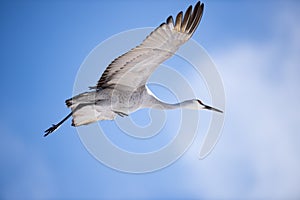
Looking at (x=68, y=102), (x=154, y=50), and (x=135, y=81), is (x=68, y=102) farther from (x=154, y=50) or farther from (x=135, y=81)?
(x=154, y=50)

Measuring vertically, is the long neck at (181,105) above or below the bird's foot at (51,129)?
above

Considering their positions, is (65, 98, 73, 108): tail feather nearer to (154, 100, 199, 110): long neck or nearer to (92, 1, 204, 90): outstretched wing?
(92, 1, 204, 90): outstretched wing

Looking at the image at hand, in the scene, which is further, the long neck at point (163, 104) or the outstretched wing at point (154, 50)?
the long neck at point (163, 104)

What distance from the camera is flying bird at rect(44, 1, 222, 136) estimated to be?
873 cm

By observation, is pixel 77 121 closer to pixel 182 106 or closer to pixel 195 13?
pixel 182 106

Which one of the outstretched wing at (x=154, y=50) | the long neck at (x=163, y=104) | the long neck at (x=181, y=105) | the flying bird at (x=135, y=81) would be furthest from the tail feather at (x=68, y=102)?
the long neck at (x=181, y=105)

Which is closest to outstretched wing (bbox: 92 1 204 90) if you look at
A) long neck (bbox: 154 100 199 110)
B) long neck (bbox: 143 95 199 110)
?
long neck (bbox: 143 95 199 110)

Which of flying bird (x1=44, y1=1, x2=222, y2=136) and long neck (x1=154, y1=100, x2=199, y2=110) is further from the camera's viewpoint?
long neck (x1=154, y1=100, x2=199, y2=110)

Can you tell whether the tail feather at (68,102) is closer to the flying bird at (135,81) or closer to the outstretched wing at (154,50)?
the flying bird at (135,81)

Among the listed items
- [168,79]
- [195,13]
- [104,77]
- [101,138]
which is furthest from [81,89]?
[195,13]

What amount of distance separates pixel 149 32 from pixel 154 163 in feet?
9.95

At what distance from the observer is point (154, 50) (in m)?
8.77

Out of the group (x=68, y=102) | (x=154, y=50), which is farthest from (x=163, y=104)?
(x=68, y=102)

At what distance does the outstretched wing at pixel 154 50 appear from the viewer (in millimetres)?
8625
